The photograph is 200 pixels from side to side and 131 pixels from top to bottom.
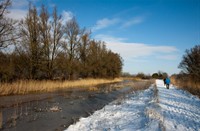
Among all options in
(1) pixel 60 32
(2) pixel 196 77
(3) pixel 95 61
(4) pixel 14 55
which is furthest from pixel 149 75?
(4) pixel 14 55

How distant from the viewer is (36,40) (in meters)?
21.7

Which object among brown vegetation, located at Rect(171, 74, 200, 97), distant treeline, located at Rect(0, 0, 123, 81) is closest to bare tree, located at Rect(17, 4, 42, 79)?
distant treeline, located at Rect(0, 0, 123, 81)

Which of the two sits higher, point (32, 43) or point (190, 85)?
point (32, 43)

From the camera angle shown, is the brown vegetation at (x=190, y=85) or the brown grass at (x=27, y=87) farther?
the brown vegetation at (x=190, y=85)

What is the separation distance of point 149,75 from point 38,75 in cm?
8667

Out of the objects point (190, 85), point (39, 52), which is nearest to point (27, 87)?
point (39, 52)

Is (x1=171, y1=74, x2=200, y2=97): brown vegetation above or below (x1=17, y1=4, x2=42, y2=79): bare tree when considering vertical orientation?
below

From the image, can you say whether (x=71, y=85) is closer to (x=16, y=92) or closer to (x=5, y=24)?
(x=16, y=92)

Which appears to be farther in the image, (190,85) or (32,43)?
(190,85)

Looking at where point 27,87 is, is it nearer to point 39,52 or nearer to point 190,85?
point 39,52

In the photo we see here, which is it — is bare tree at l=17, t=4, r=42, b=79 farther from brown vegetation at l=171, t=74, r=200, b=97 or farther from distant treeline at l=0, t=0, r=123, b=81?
brown vegetation at l=171, t=74, r=200, b=97

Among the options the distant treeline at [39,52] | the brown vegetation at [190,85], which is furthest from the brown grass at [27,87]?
the brown vegetation at [190,85]

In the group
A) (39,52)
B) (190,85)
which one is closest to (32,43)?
(39,52)

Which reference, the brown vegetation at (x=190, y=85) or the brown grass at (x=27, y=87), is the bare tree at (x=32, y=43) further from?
the brown vegetation at (x=190, y=85)
